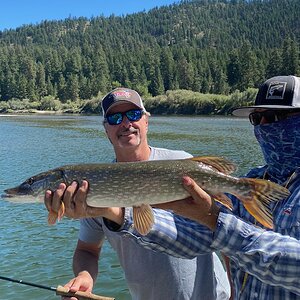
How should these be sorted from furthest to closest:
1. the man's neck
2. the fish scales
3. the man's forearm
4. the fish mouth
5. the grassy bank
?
the grassy bank < the man's neck < the man's forearm < the fish mouth < the fish scales

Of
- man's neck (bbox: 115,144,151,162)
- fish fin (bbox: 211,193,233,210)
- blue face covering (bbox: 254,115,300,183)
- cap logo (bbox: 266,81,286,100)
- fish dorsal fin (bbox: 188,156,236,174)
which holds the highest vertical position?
cap logo (bbox: 266,81,286,100)

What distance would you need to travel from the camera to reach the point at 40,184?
291cm

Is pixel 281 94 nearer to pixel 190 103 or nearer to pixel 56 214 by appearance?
pixel 56 214

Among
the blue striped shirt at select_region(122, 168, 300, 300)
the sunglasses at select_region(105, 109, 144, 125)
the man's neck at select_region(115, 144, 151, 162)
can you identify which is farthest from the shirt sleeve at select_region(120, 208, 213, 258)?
the sunglasses at select_region(105, 109, 144, 125)

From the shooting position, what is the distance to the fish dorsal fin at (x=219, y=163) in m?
2.72

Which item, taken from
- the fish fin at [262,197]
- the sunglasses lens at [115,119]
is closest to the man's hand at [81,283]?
the sunglasses lens at [115,119]

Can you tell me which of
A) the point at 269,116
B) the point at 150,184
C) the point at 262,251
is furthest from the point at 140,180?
the point at 262,251

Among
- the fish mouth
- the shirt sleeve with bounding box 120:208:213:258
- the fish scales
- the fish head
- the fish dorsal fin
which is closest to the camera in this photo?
the shirt sleeve with bounding box 120:208:213:258

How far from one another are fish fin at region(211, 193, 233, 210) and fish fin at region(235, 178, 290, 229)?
0.08 m

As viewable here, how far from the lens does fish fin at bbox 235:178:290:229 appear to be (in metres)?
2.22

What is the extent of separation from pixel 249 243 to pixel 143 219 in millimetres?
630

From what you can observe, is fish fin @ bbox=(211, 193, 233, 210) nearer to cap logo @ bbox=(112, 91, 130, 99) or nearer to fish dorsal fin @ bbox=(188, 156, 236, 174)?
fish dorsal fin @ bbox=(188, 156, 236, 174)

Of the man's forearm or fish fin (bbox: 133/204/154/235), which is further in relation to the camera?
the man's forearm

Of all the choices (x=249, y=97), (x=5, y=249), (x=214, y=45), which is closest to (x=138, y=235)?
(x=5, y=249)
